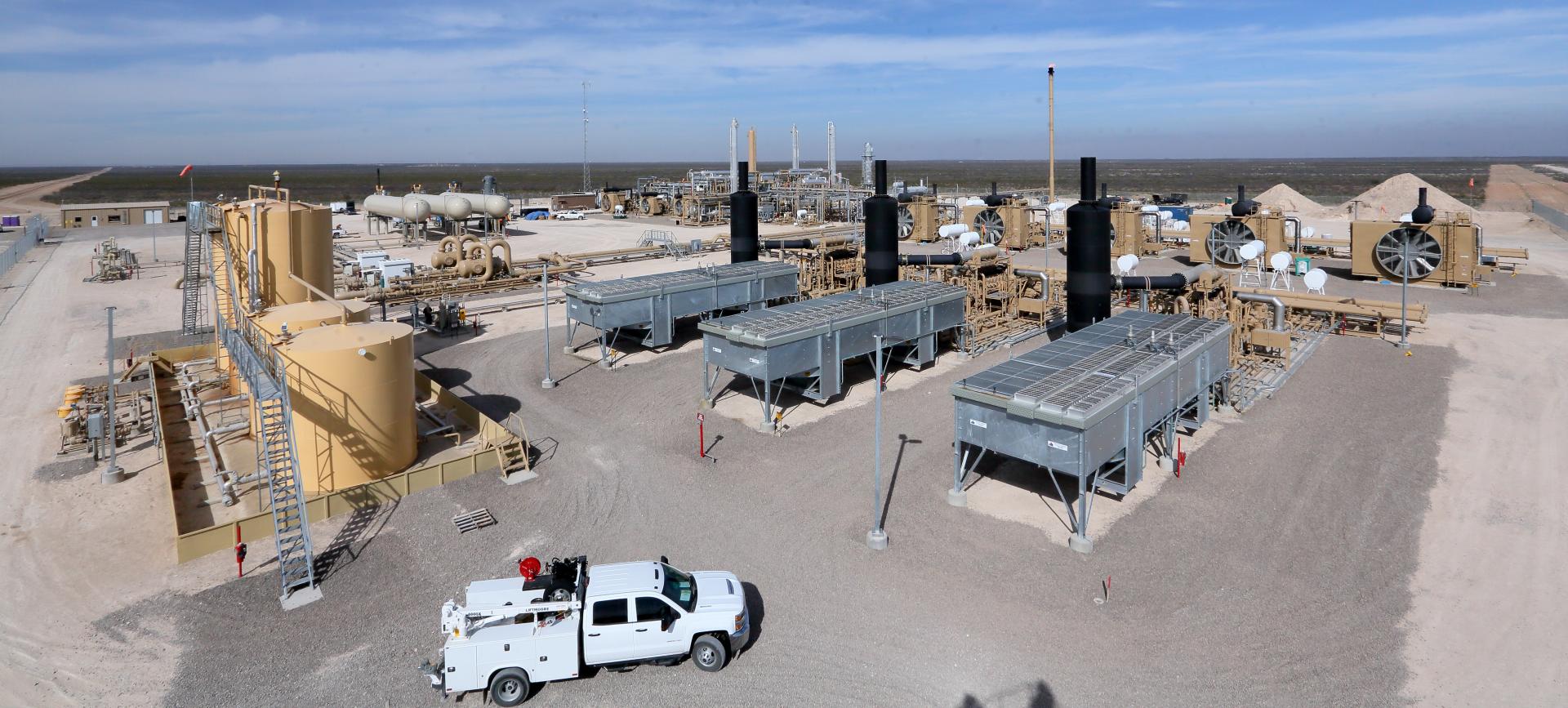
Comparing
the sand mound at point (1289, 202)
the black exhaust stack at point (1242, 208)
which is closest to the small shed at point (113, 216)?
the black exhaust stack at point (1242, 208)

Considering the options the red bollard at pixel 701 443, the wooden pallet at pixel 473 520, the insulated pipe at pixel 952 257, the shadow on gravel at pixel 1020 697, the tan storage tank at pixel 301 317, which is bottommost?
the shadow on gravel at pixel 1020 697

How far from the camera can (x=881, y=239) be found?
37.8 meters

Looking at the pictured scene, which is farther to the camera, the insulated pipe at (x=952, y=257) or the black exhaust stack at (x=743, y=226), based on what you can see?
the black exhaust stack at (x=743, y=226)

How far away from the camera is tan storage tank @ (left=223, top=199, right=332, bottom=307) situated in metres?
26.2

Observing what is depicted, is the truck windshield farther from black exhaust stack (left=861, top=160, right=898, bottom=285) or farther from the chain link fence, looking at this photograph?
the chain link fence

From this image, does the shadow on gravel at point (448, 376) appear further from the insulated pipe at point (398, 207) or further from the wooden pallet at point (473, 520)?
the insulated pipe at point (398, 207)

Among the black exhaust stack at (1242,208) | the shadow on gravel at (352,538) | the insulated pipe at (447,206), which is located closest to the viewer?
the shadow on gravel at (352,538)

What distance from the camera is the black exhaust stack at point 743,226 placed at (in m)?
43.0

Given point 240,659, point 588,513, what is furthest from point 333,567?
point 588,513

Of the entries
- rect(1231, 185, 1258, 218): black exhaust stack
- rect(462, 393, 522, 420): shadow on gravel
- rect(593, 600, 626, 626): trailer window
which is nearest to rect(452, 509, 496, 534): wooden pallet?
rect(593, 600, 626, 626): trailer window

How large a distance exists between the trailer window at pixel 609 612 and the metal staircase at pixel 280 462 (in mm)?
6370

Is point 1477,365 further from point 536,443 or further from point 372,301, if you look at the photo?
point 372,301

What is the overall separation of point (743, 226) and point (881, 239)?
334 inches

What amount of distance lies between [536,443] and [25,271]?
55.3 metres
